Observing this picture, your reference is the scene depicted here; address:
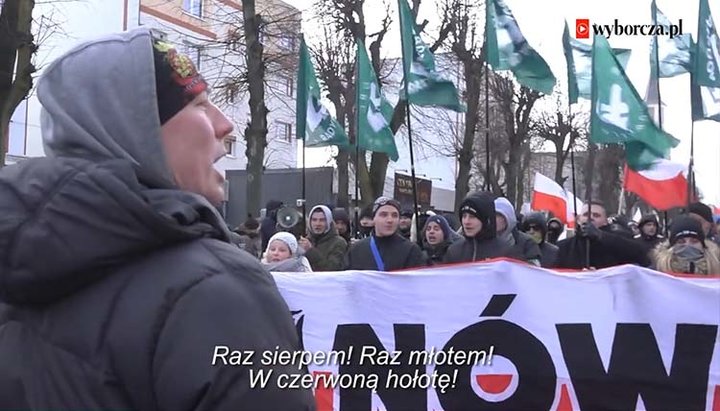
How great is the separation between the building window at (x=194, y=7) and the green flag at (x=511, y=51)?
3003cm

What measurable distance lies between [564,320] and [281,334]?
378 cm

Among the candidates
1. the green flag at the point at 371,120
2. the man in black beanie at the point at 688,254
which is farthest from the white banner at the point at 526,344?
the green flag at the point at 371,120

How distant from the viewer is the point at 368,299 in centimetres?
519

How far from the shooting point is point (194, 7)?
126 feet

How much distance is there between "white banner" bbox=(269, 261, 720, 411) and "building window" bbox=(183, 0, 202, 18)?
34851 mm

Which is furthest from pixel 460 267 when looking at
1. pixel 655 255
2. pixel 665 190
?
pixel 665 190

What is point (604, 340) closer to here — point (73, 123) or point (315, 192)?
point (73, 123)

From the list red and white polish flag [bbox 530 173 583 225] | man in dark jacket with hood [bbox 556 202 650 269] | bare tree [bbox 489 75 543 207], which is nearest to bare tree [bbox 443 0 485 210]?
red and white polish flag [bbox 530 173 583 225]

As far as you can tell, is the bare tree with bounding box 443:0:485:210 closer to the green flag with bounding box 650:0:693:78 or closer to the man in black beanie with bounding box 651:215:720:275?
the green flag with bounding box 650:0:693:78

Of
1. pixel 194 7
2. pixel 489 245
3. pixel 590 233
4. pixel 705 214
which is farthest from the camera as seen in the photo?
pixel 194 7

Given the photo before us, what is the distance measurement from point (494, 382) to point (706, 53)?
23.6ft

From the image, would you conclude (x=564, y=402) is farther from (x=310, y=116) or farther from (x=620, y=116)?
(x=310, y=116)

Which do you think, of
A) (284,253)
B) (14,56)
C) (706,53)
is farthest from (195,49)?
(284,253)

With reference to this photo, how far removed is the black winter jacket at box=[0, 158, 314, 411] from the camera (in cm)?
120
